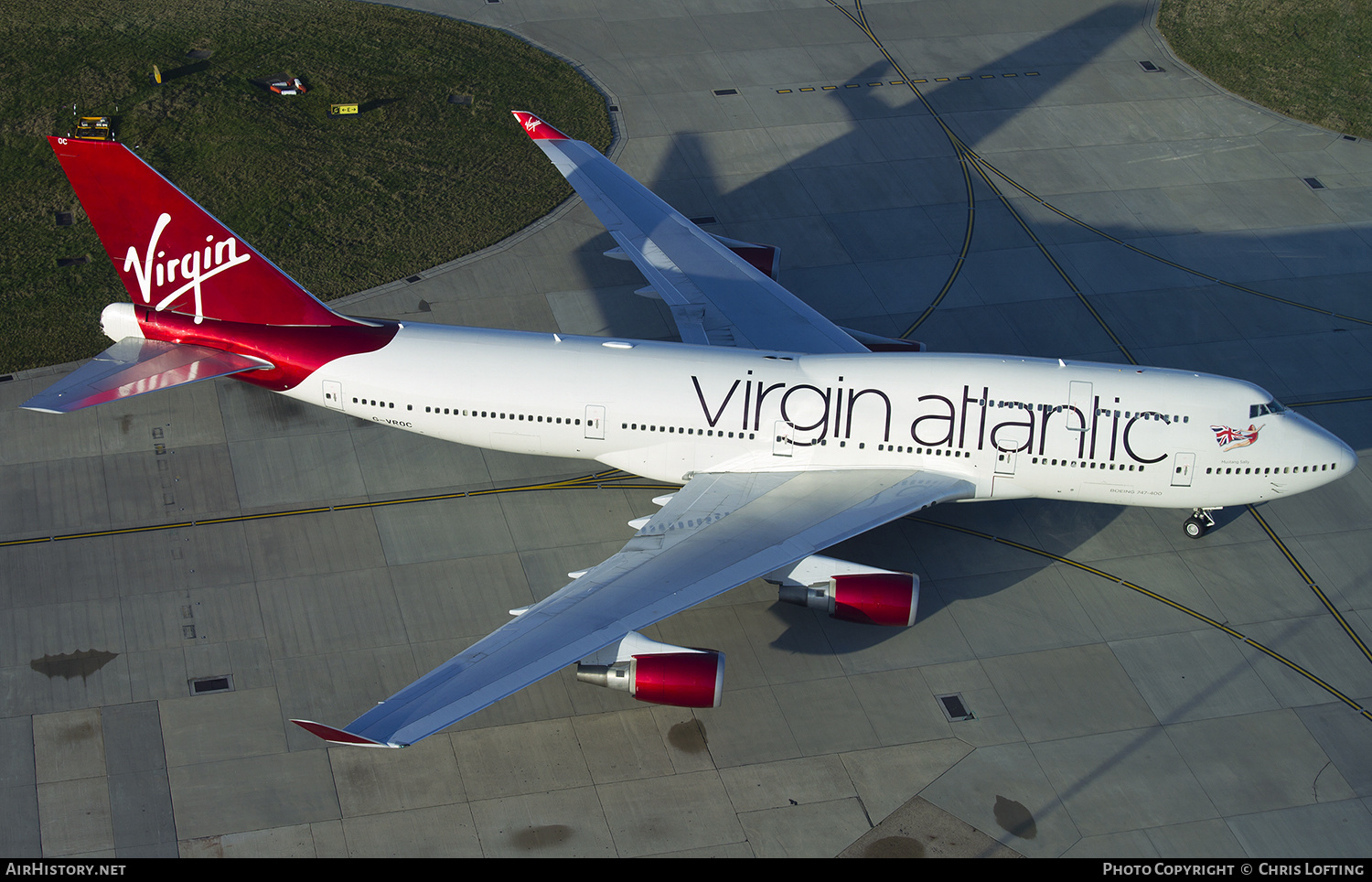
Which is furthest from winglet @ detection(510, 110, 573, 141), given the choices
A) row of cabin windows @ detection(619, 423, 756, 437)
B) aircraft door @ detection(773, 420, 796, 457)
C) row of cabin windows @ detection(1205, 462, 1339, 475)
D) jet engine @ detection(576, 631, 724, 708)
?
row of cabin windows @ detection(1205, 462, 1339, 475)

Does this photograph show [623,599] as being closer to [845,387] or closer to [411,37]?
[845,387]

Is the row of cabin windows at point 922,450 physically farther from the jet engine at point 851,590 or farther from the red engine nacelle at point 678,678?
the red engine nacelle at point 678,678

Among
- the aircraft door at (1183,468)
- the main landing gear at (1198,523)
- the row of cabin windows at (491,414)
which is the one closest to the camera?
the aircraft door at (1183,468)

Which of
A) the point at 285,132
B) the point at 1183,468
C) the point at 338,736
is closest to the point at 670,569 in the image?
the point at 338,736

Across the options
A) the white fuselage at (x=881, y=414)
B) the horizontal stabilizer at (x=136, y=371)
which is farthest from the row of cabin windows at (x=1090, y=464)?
the horizontal stabilizer at (x=136, y=371)

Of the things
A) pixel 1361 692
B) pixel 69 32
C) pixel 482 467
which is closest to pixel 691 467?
pixel 482 467

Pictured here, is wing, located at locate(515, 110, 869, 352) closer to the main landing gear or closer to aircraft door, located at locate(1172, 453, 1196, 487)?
aircraft door, located at locate(1172, 453, 1196, 487)
